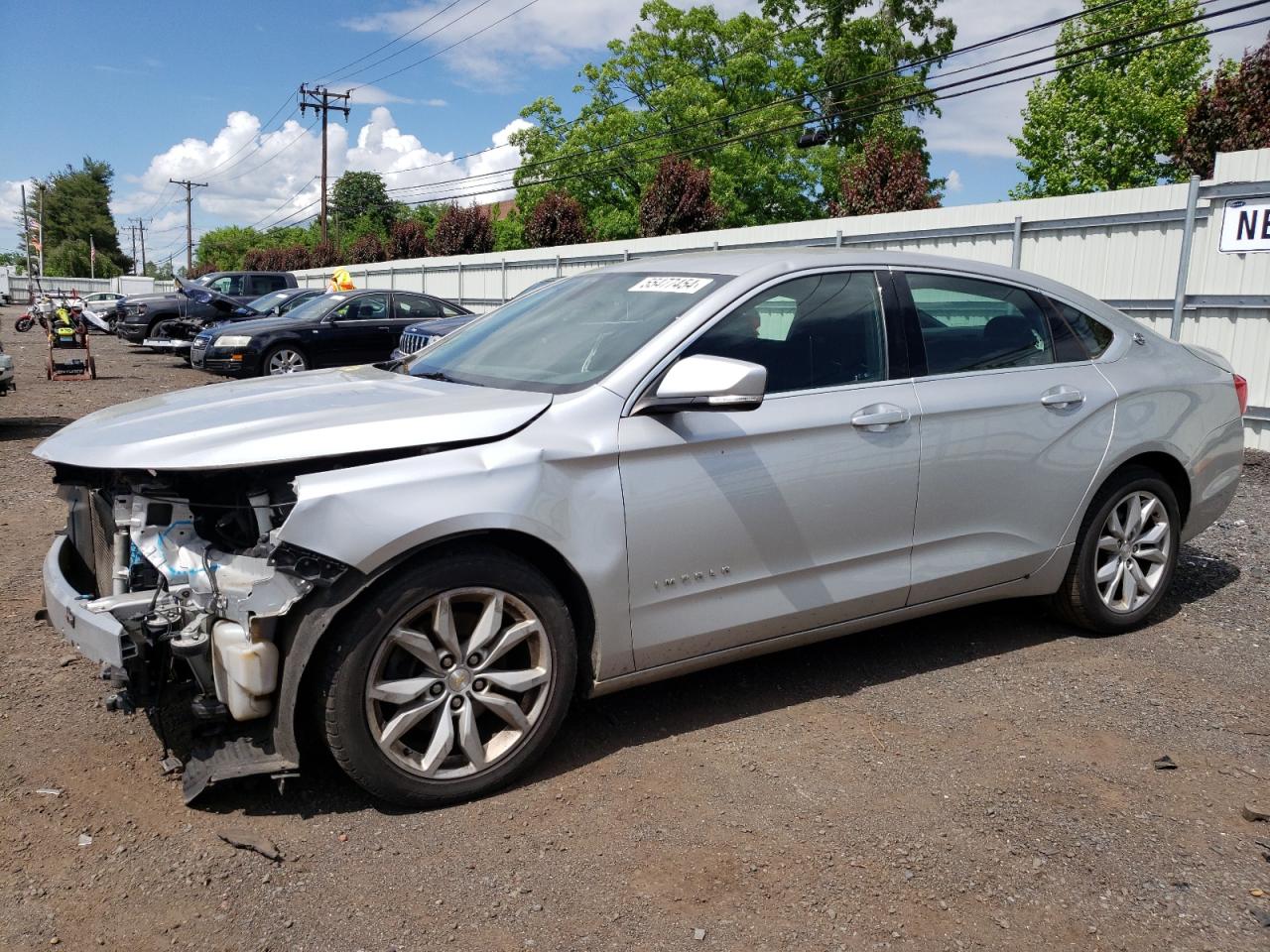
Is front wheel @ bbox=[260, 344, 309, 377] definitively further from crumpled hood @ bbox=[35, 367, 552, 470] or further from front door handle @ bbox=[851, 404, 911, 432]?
front door handle @ bbox=[851, 404, 911, 432]

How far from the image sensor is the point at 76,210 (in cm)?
10794

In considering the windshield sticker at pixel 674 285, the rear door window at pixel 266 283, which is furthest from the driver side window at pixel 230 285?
the windshield sticker at pixel 674 285

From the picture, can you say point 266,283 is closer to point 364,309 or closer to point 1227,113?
point 364,309

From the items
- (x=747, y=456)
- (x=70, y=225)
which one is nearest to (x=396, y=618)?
(x=747, y=456)

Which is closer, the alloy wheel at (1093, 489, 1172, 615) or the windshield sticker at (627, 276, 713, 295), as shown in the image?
the windshield sticker at (627, 276, 713, 295)

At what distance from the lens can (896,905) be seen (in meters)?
2.73

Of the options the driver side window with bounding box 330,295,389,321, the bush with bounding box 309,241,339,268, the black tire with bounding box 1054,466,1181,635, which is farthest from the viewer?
the bush with bounding box 309,241,339,268

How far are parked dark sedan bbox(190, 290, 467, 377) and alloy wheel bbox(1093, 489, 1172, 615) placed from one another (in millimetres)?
13071

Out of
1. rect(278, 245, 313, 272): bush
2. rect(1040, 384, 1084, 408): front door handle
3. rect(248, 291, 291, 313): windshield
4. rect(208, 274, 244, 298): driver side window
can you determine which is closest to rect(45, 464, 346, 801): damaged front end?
rect(1040, 384, 1084, 408): front door handle

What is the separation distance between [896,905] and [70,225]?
124 meters

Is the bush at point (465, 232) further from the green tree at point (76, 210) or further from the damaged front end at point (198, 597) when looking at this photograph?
the green tree at point (76, 210)

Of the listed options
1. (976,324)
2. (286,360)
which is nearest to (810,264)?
(976,324)

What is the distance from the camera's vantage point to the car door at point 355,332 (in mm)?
16406

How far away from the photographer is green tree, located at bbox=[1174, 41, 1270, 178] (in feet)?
72.8
